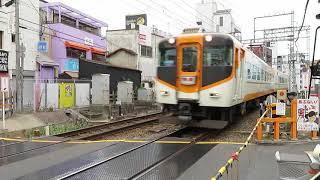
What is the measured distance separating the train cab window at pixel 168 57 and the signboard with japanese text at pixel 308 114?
4.18 m

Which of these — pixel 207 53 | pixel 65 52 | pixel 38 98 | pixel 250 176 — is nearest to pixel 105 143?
pixel 207 53

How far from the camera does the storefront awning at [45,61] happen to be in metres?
30.8

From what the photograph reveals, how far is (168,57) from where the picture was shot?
1212 centimetres

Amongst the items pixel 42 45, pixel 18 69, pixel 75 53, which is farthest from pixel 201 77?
pixel 75 53

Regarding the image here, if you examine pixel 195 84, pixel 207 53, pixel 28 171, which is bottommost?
pixel 28 171

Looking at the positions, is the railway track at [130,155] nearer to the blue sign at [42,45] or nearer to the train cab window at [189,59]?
the train cab window at [189,59]

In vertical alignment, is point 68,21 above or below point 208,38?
above

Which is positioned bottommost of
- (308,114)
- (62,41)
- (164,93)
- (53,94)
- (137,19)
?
(308,114)

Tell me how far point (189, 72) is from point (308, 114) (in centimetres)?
374

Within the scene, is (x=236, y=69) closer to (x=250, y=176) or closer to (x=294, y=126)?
(x=294, y=126)

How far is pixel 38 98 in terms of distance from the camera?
2044cm

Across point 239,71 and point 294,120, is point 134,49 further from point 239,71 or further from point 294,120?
point 294,120

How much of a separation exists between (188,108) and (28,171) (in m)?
5.67

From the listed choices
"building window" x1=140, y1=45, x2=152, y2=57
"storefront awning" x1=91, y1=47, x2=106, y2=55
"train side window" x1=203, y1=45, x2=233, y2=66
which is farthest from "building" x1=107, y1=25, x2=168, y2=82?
"train side window" x1=203, y1=45, x2=233, y2=66
